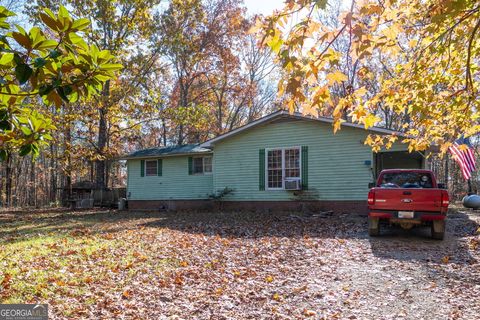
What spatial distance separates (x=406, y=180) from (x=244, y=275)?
6286 mm

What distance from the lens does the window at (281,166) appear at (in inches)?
630

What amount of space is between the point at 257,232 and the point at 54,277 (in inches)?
243

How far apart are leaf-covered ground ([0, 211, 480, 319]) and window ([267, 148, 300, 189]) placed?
20.1ft

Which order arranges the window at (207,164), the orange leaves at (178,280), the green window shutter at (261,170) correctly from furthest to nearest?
the window at (207,164), the green window shutter at (261,170), the orange leaves at (178,280)

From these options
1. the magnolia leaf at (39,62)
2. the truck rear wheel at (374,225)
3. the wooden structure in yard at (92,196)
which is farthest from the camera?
the wooden structure in yard at (92,196)

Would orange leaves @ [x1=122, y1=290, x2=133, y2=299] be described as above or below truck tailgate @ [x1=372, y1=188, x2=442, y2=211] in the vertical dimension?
below

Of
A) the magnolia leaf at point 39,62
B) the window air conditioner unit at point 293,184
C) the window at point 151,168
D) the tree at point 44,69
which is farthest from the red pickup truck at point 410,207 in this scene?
the window at point 151,168

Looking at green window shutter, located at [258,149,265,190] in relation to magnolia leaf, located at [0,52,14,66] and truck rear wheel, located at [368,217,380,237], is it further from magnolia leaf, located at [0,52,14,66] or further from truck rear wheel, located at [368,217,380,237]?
magnolia leaf, located at [0,52,14,66]

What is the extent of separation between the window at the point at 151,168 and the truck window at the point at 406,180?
Answer: 45.8 ft

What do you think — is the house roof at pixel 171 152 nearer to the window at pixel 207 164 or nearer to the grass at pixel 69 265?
the window at pixel 207 164

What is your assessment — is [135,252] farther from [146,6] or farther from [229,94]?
[229,94]

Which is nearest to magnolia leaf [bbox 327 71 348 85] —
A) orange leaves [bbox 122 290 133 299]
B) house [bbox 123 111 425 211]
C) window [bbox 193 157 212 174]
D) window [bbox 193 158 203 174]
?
orange leaves [bbox 122 290 133 299]

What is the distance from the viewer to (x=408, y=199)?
8.91 m

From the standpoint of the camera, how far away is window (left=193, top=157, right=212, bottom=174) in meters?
19.7
